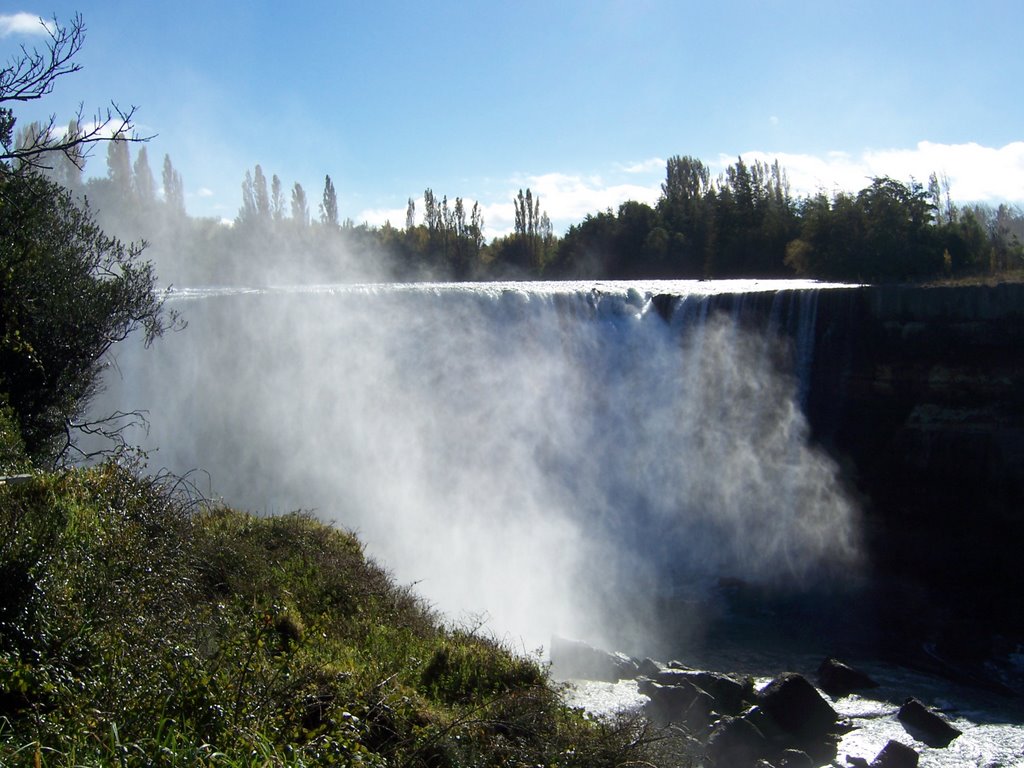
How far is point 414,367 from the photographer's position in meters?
21.8

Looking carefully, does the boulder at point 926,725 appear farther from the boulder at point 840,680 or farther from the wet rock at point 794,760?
the wet rock at point 794,760

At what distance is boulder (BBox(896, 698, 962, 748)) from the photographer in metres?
11.2

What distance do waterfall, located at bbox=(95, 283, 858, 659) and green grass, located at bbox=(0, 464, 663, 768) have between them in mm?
8346

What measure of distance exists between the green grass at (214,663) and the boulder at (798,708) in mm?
4291

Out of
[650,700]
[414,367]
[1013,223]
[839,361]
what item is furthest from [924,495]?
[1013,223]

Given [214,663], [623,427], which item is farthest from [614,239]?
[214,663]

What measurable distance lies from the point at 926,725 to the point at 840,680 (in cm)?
152

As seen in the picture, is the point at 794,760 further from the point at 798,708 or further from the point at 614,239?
the point at 614,239

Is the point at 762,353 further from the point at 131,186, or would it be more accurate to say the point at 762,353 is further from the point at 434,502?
the point at 131,186

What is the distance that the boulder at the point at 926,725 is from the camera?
36.9 feet

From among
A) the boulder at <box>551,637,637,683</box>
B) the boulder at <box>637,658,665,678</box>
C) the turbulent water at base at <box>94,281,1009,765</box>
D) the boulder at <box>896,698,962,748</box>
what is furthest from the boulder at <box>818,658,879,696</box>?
the turbulent water at base at <box>94,281,1009,765</box>

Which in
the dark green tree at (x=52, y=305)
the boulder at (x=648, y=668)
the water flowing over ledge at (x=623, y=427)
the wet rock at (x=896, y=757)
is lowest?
the wet rock at (x=896, y=757)

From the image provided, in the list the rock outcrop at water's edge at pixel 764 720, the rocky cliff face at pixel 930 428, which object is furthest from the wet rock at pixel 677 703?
the rocky cliff face at pixel 930 428

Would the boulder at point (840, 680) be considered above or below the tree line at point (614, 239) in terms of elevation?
below
